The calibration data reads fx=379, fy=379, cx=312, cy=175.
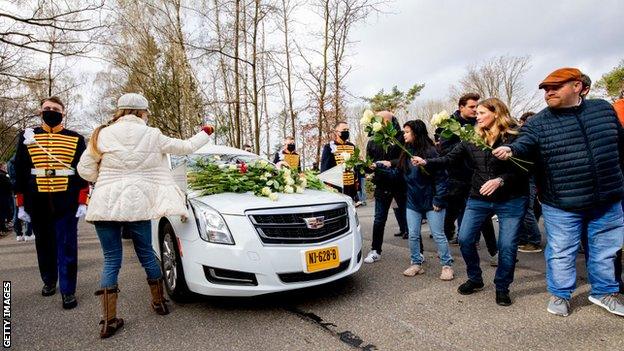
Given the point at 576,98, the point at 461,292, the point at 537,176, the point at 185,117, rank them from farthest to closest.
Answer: the point at 185,117 → the point at 461,292 → the point at 537,176 → the point at 576,98

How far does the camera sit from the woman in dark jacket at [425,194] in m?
4.14

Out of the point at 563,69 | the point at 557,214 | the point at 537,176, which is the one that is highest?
the point at 563,69

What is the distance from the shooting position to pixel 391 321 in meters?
3.07

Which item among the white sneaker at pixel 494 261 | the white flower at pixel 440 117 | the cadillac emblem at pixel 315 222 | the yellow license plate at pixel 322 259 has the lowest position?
the white sneaker at pixel 494 261

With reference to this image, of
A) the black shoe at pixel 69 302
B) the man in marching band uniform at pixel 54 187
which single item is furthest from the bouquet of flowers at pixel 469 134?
the black shoe at pixel 69 302

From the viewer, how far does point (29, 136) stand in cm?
379

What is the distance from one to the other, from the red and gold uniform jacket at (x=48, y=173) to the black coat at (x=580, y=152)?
4.22 m

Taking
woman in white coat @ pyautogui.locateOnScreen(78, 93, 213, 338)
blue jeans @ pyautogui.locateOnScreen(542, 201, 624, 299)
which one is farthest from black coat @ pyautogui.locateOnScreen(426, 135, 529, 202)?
woman in white coat @ pyautogui.locateOnScreen(78, 93, 213, 338)

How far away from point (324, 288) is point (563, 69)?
9.55 ft

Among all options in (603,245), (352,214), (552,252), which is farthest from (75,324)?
(603,245)

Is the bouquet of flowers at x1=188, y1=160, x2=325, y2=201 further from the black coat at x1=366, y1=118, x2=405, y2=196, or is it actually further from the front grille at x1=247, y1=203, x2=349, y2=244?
the black coat at x1=366, y1=118, x2=405, y2=196

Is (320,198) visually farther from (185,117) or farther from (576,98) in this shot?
(185,117)

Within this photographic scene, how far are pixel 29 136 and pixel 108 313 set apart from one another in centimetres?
204

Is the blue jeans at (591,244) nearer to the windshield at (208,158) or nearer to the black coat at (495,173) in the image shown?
the black coat at (495,173)
